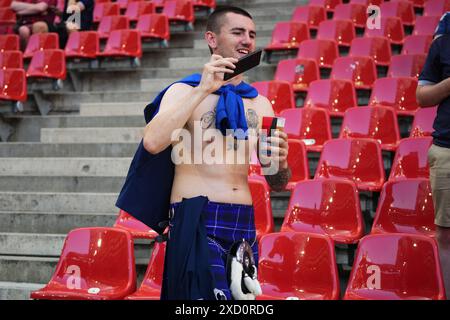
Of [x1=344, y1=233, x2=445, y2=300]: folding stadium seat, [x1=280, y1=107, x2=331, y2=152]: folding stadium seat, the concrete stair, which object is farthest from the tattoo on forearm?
[x1=280, y1=107, x2=331, y2=152]: folding stadium seat

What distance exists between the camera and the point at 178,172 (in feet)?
8.43

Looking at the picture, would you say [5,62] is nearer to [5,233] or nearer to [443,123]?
[5,233]

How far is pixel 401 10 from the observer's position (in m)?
8.14

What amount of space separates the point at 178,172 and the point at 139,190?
0.50 ft

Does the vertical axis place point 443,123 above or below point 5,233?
above

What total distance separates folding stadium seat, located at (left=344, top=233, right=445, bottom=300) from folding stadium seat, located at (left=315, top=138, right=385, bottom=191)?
1.23 m

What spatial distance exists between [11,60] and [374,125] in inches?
167

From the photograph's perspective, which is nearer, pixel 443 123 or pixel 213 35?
pixel 213 35

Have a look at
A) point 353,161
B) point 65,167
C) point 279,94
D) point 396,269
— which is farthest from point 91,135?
point 396,269

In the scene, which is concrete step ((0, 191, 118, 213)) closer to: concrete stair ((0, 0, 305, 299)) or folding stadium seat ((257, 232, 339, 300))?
concrete stair ((0, 0, 305, 299))

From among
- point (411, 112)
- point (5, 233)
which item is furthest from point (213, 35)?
point (411, 112)

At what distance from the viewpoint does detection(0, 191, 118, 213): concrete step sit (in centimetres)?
535

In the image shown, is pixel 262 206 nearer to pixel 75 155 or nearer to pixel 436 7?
pixel 75 155

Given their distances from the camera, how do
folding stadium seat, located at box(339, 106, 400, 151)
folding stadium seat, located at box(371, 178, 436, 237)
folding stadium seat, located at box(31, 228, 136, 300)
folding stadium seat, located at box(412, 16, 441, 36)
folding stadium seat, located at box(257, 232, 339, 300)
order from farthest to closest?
folding stadium seat, located at box(412, 16, 441, 36)
folding stadium seat, located at box(339, 106, 400, 151)
folding stadium seat, located at box(371, 178, 436, 237)
folding stadium seat, located at box(31, 228, 136, 300)
folding stadium seat, located at box(257, 232, 339, 300)
